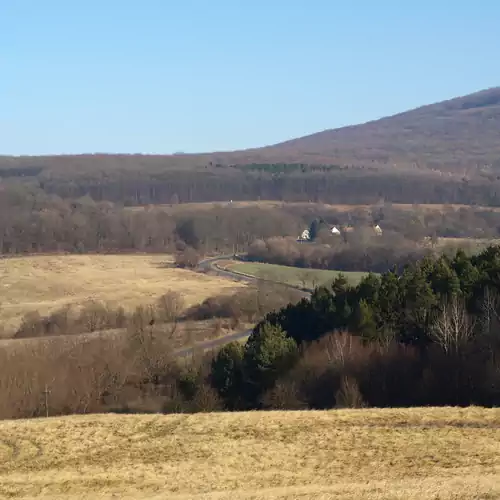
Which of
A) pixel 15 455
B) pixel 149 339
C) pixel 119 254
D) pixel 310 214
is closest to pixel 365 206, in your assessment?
pixel 310 214

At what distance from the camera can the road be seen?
3509 cm

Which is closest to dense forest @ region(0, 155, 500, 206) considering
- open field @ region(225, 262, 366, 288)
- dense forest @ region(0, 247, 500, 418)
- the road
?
the road

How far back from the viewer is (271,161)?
182 meters

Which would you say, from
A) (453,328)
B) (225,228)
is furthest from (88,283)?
(453,328)

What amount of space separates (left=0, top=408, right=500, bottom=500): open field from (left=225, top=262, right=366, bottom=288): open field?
118 ft

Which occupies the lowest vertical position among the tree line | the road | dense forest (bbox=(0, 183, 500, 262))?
the road

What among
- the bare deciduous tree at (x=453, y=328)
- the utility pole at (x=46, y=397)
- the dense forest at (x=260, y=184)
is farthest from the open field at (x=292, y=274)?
the dense forest at (x=260, y=184)

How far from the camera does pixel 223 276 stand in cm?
6419

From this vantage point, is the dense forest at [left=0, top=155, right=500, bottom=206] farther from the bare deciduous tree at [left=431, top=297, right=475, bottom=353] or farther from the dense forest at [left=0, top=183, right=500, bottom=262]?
the bare deciduous tree at [left=431, top=297, right=475, bottom=353]

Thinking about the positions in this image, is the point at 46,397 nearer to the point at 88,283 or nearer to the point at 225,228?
the point at 88,283

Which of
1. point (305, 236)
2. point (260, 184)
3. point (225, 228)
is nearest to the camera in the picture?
point (305, 236)

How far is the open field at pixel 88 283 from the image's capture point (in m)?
51.7

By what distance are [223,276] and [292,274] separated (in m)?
5.32

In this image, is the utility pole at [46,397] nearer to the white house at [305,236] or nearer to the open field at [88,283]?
the open field at [88,283]
